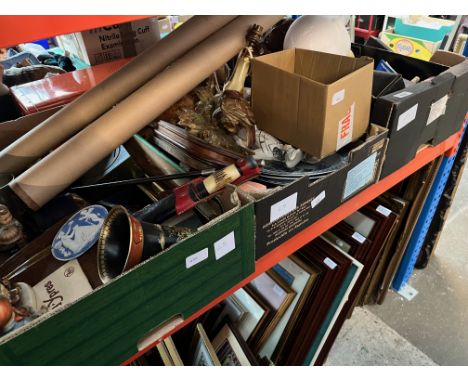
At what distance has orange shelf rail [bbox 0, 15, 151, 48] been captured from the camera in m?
0.36

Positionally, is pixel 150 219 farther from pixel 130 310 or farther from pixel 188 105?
pixel 188 105

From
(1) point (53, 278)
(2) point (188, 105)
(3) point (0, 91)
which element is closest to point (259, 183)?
(2) point (188, 105)

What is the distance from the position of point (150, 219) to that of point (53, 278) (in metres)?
0.20

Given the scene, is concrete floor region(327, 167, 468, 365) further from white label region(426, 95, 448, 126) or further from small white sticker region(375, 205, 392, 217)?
white label region(426, 95, 448, 126)

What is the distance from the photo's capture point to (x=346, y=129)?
846 millimetres

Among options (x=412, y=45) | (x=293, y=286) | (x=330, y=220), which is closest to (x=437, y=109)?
(x=330, y=220)

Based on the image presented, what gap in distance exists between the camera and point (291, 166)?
84 centimetres

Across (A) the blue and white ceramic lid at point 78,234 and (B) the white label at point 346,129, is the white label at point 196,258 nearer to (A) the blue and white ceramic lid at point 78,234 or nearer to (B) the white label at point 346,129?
(A) the blue and white ceramic lid at point 78,234

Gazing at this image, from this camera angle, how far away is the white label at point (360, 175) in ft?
2.84

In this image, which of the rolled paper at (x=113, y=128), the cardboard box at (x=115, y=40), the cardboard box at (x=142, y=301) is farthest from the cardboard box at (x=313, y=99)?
the cardboard box at (x=115, y=40)

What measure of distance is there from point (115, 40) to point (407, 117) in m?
1.19

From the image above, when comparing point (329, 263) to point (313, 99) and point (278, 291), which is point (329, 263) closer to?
point (278, 291)
